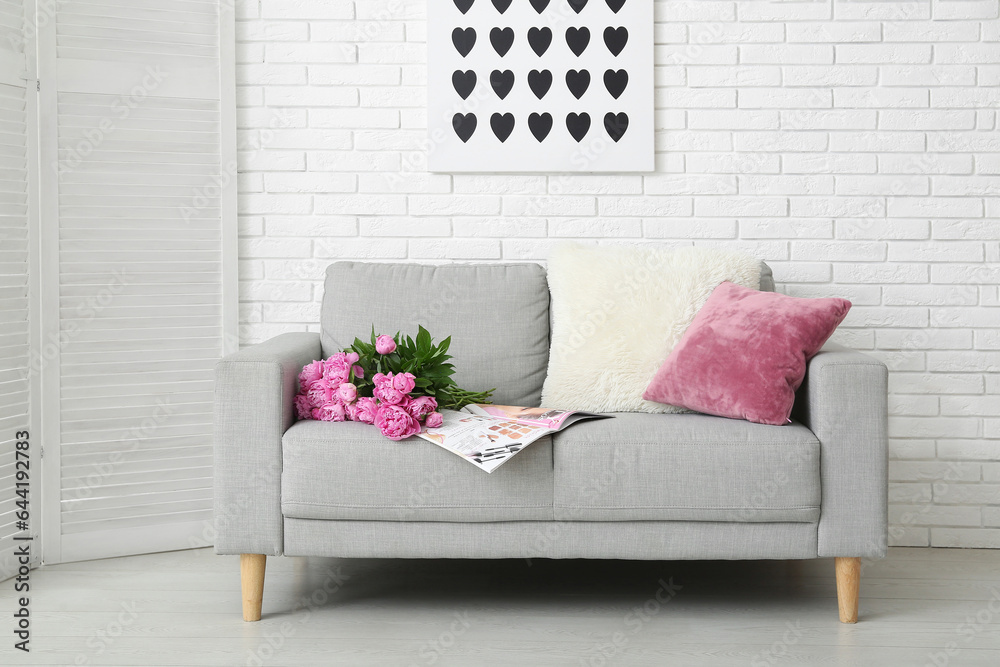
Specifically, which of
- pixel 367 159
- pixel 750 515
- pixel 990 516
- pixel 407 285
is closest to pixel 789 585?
pixel 750 515

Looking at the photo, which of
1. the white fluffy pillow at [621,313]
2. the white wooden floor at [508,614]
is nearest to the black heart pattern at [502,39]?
the white fluffy pillow at [621,313]

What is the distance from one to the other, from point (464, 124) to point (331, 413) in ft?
3.82

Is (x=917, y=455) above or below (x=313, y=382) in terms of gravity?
below

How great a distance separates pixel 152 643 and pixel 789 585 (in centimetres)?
163

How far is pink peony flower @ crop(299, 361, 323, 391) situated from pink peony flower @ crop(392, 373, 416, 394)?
0.24 m

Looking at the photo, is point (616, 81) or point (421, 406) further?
point (616, 81)

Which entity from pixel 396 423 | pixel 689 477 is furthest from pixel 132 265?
pixel 689 477

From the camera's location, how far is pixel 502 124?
2730mm

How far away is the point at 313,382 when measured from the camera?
2113 millimetres

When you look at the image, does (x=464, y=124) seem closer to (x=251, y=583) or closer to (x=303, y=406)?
(x=303, y=406)

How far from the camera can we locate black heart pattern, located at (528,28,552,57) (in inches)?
107

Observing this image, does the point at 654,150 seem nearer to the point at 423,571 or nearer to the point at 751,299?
the point at 751,299

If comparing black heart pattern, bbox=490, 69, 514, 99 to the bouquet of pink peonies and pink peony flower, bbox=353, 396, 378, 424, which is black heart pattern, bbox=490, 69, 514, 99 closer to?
the bouquet of pink peonies

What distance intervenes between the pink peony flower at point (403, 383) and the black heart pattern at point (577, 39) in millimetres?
1335
